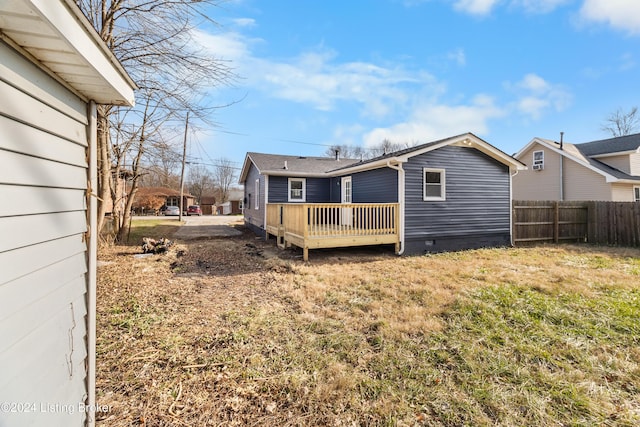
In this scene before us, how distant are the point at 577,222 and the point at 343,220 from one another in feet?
32.2

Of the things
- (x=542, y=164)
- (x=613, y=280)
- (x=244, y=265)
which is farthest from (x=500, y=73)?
(x=244, y=265)

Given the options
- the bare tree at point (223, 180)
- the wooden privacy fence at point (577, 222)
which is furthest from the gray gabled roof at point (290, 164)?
the bare tree at point (223, 180)

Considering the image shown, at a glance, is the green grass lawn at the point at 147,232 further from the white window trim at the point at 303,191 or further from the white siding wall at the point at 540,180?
the white siding wall at the point at 540,180

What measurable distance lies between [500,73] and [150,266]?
16773mm

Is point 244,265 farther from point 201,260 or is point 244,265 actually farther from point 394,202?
point 394,202

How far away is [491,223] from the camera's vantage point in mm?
9898

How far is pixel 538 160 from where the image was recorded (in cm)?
1692

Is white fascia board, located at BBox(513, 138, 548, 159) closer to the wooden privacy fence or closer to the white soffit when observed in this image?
the wooden privacy fence

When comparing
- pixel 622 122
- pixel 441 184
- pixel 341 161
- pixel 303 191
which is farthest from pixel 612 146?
pixel 303 191

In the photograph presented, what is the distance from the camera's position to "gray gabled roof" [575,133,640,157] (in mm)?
14945

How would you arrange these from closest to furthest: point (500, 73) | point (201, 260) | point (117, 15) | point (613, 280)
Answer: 1. point (613, 280)
2. point (117, 15)
3. point (201, 260)
4. point (500, 73)

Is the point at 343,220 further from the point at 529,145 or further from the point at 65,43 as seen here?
the point at 529,145

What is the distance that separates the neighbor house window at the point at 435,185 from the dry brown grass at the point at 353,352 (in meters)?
3.75

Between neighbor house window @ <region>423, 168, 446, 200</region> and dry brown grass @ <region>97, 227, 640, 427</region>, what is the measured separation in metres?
3.75
